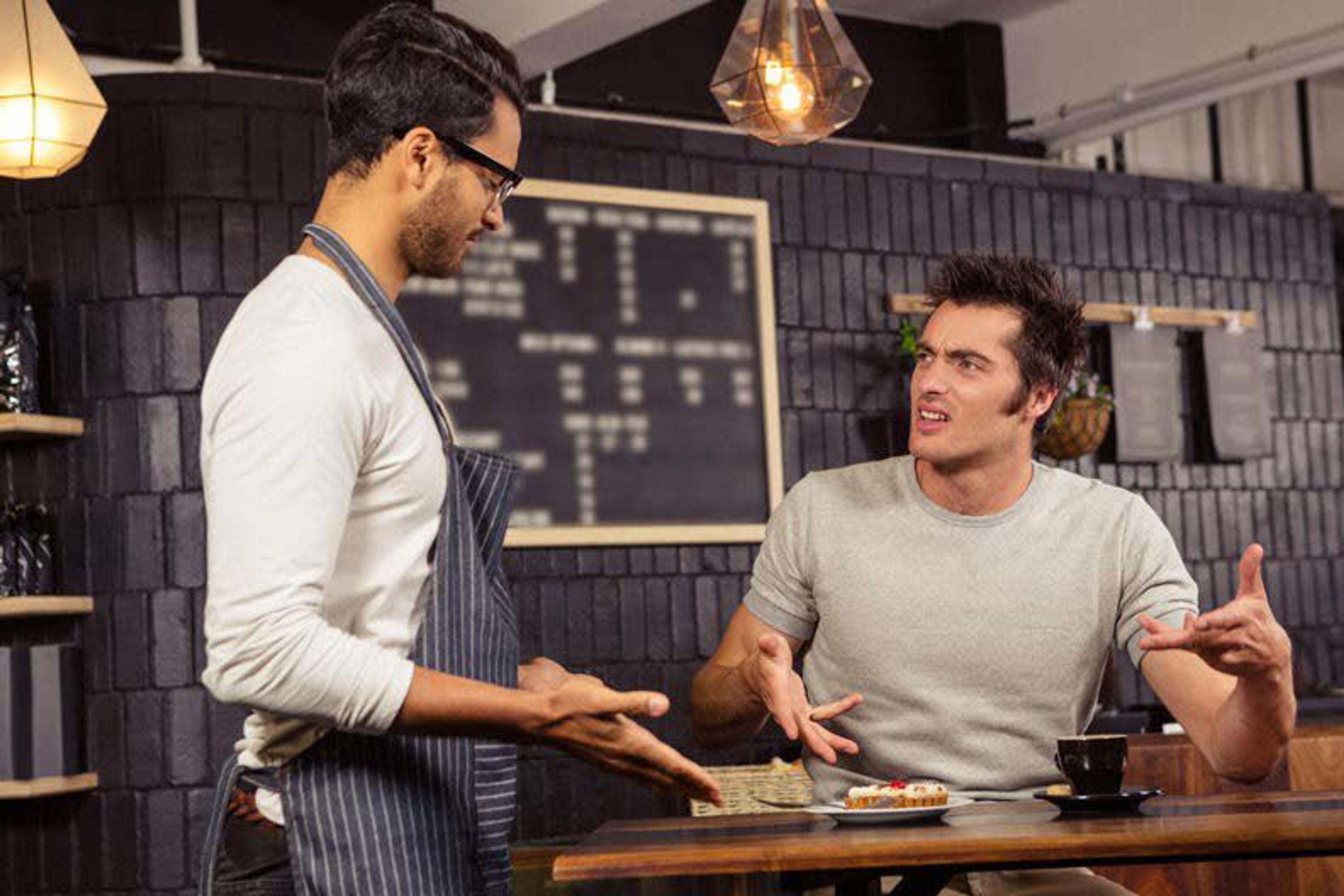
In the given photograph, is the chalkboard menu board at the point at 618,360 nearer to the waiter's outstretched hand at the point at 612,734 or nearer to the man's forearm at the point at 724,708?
the man's forearm at the point at 724,708

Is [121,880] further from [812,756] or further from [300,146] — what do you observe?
[812,756]

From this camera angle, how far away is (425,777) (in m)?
1.99

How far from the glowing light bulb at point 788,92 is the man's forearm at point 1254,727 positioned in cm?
213

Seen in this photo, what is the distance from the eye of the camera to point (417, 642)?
1.96 m

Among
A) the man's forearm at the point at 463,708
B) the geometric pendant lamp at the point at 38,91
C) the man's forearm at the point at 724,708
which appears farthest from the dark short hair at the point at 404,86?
the geometric pendant lamp at the point at 38,91

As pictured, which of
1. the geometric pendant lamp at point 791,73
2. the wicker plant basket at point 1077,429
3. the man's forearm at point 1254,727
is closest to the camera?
the man's forearm at point 1254,727

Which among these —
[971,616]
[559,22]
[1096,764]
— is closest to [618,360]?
[559,22]

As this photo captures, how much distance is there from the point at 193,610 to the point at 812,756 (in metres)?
2.96

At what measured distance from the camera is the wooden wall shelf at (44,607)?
5.22 m

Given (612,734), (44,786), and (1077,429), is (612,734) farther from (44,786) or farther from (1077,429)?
(1077,429)

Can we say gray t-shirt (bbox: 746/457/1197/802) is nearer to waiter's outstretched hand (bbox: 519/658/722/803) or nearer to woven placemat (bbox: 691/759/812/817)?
waiter's outstretched hand (bbox: 519/658/722/803)

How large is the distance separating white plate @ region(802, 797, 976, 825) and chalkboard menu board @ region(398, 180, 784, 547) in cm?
346

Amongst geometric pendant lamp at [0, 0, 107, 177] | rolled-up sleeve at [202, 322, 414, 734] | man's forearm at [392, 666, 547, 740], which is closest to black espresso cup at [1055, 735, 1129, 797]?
man's forearm at [392, 666, 547, 740]

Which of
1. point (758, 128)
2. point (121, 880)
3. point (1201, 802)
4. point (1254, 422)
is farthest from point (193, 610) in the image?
point (1254, 422)
